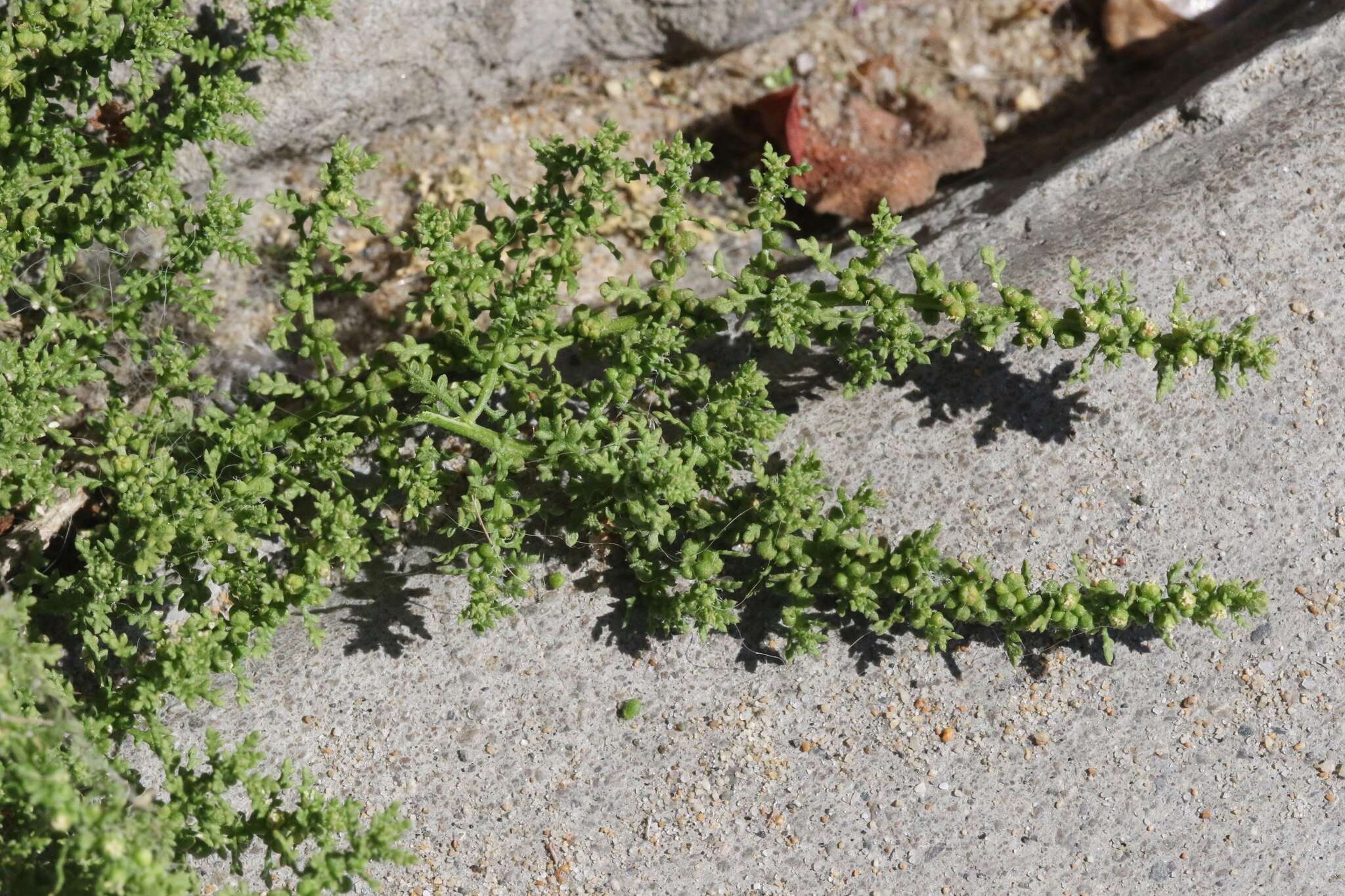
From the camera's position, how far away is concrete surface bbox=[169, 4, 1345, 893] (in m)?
3.50

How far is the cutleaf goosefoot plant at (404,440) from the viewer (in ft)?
10.2

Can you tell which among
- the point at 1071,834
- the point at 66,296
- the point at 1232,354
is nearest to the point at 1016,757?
the point at 1071,834

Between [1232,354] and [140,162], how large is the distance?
2.97m

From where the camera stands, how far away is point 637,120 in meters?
4.56

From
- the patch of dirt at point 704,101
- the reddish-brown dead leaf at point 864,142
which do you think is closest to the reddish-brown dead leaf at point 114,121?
the patch of dirt at point 704,101

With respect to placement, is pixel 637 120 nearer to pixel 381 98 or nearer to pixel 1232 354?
pixel 381 98

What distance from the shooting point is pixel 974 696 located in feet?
11.7

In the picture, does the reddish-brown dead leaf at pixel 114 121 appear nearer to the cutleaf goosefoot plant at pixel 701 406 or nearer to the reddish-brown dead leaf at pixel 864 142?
the cutleaf goosefoot plant at pixel 701 406

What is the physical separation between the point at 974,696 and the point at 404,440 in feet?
5.90

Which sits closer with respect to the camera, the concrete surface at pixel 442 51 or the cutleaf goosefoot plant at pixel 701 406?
the cutleaf goosefoot plant at pixel 701 406

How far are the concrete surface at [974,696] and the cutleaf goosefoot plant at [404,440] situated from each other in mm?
158

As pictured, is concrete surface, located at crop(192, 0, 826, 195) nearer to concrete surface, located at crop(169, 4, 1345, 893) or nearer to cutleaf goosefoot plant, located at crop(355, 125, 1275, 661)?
cutleaf goosefoot plant, located at crop(355, 125, 1275, 661)

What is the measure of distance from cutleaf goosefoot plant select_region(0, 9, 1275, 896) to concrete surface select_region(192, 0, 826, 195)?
0.53 metres

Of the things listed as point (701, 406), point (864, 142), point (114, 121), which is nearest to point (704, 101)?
point (864, 142)
